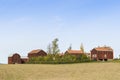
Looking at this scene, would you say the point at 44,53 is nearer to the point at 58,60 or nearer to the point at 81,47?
the point at 81,47

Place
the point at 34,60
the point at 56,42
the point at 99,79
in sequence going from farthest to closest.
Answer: the point at 56,42, the point at 34,60, the point at 99,79

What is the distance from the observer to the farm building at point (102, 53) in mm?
138875

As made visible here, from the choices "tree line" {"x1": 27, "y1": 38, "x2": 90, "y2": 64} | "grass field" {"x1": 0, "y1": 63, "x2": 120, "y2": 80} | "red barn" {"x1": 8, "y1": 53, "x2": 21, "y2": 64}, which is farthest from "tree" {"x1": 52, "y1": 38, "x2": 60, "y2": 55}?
"grass field" {"x1": 0, "y1": 63, "x2": 120, "y2": 80}

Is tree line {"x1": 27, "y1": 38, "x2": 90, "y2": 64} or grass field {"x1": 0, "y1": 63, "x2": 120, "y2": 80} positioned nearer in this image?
grass field {"x1": 0, "y1": 63, "x2": 120, "y2": 80}

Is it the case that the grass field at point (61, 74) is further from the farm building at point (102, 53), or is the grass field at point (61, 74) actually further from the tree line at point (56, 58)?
the farm building at point (102, 53)

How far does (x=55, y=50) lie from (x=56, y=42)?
3.82m

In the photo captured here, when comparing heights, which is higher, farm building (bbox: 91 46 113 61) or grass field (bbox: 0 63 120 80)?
farm building (bbox: 91 46 113 61)

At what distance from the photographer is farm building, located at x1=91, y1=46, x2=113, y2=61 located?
456 feet

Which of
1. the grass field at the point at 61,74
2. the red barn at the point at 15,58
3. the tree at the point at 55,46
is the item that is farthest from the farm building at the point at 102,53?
the grass field at the point at 61,74

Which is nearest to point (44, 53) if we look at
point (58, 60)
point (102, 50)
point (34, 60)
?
point (102, 50)

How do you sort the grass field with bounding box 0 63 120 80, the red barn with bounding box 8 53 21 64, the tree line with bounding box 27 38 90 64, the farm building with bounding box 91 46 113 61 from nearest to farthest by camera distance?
1. the grass field with bounding box 0 63 120 80
2. the tree line with bounding box 27 38 90 64
3. the farm building with bounding box 91 46 113 61
4. the red barn with bounding box 8 53 21 64

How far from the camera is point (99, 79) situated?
38531 millimetres

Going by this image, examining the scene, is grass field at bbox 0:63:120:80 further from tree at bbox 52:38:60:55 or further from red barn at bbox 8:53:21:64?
red barn at bbox 8:53:21:64

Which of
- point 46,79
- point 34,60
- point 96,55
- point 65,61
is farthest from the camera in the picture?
point 96,55
